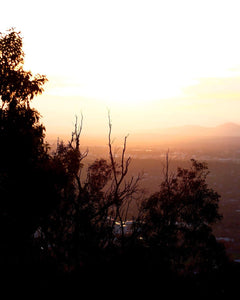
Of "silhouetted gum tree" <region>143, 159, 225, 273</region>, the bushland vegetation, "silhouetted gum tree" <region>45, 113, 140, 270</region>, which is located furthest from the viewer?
"silhouetted gum tree" <region>143, 159, 225, 273</region>

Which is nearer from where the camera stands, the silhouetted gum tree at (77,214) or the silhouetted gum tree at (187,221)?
the silhouetted gum tree at (77,214)

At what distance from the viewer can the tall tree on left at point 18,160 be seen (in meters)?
11.5

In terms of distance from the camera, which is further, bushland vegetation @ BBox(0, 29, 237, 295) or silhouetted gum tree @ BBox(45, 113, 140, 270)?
silhouetted gum tree @ BBox(45, 113, 140, 270)

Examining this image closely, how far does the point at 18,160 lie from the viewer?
11.6 meters

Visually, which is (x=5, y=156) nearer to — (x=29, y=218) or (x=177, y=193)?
(x=29, y=218)

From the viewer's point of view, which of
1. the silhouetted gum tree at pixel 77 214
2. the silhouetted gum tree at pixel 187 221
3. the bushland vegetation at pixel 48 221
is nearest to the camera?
the bushland vegetation at pixel 48 221

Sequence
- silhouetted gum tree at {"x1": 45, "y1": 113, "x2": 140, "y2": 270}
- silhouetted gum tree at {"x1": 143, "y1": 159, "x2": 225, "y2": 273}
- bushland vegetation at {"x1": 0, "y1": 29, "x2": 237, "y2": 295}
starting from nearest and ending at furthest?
bushland vegetation at {"x1": 0, "y1": 29, "x2": 237, "y2": 295} < silhouetted gum tree at {"x1": 45, "y1": 113, "x2": 140, "y2": 270} < silhouetted gum tree at {"x1": 143, "y1": 159, "x2": 225, "y2": 273}

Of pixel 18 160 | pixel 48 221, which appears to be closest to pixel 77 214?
pixel 48 221

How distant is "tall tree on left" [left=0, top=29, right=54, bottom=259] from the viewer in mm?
11523

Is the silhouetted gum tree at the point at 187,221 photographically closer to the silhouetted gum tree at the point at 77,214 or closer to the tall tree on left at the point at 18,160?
the silhouetted gum tree at the point at 77,214

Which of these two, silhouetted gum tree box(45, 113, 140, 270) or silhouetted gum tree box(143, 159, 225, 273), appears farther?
silhouetted gum tree box(143, 159, 225, 273)

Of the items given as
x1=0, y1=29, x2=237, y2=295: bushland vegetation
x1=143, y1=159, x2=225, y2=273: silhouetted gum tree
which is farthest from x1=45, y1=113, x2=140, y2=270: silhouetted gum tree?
x1=143, y1=159, x2=225, y2=273: silhouetted gum tree

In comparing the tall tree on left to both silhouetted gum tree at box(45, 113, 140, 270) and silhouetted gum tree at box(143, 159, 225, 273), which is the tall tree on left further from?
silhouetted gum tree at box(143, 159, 225, 273)

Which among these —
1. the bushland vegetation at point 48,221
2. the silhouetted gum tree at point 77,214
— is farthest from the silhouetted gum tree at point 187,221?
the silhouetted gum tree at point 77,214
